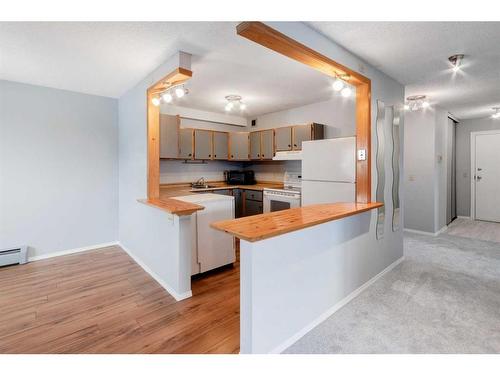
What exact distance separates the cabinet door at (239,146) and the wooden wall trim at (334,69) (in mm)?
2863

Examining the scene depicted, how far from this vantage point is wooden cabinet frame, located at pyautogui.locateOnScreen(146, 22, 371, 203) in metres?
1.74

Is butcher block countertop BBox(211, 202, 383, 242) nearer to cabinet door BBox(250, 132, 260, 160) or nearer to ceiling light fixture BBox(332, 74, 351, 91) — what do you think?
ceiling light fixture BBox(332, 74, 351, 91)

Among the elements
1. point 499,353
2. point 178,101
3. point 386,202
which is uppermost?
point 178,101

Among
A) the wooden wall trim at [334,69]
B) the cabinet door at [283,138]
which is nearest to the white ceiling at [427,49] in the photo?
the wooden wall trim at [334,69]

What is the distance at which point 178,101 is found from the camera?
175 inches

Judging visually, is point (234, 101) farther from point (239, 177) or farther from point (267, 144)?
point (239, 177)

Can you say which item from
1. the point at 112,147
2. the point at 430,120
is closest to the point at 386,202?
the point at 430,120

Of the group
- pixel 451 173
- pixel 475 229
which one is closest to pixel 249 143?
pixel 451 173

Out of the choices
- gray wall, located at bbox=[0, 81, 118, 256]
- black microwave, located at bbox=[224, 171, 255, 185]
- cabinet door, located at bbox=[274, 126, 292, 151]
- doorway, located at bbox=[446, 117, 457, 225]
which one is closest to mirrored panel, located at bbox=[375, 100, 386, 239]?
cabinet door, located at bbox=[274, 126, 292, 151]

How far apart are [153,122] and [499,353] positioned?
3619 millimetres

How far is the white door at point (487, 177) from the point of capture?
5.58 metres

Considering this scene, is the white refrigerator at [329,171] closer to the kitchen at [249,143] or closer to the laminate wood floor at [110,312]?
the kitchen at [249,143]

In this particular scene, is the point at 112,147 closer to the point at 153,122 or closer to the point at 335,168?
the point at 153,122
